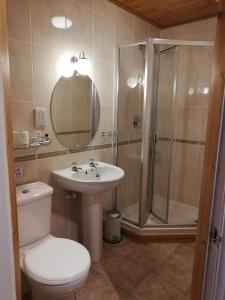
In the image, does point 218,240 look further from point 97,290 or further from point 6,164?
point 97,290

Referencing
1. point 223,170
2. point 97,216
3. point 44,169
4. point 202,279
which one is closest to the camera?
point 223,170

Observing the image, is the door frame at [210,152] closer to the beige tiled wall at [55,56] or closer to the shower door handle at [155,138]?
the beige tiled wall at [55,56]

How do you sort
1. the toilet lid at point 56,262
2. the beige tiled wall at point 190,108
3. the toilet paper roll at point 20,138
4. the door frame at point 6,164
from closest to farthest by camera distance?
1. the door frame at point 6,164
2. the toilet lid at point 56,262
3. the toilet paper roll at point 20,138
4. the beige tiled wall at point 190,108

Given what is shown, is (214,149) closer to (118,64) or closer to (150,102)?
(150,102)

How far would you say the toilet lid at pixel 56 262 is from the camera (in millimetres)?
1314

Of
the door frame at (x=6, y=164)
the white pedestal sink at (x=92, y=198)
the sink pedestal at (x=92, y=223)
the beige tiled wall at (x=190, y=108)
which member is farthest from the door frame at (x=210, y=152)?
the beige tiled wall at (x=190, y=108)

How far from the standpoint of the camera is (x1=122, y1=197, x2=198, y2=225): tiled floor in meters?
2.63

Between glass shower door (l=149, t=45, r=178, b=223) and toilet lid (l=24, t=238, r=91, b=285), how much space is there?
139 cm

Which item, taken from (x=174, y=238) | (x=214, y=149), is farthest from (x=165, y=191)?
(x=214, y=149)

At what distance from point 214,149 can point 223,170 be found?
8cm

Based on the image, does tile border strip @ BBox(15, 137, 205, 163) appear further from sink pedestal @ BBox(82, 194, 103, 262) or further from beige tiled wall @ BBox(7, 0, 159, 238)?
sink pedestal @ BBox(82, 194, 103, 262)

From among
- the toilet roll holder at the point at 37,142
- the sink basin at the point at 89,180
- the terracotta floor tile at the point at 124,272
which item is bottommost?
the terracotta floor tile at the point at 124,272

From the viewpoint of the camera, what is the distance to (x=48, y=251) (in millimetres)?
1555

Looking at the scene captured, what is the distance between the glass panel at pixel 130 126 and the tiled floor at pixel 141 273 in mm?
409
